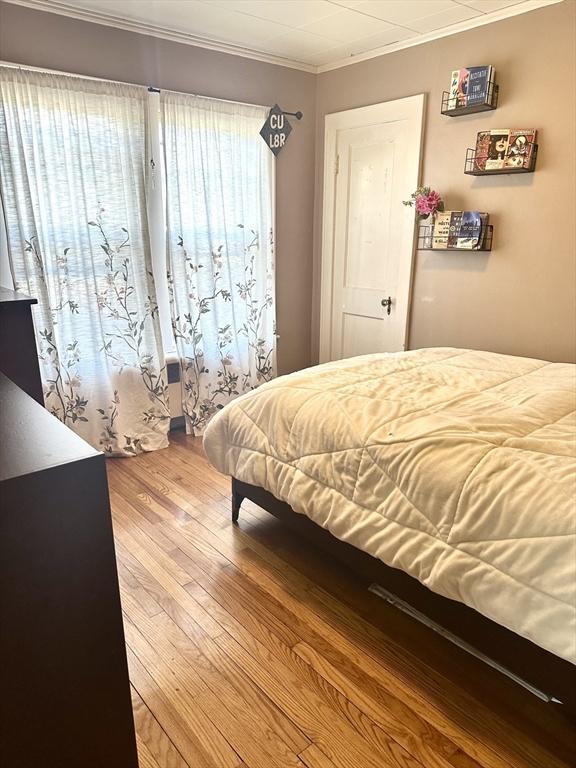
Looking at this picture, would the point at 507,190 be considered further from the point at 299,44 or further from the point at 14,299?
the point at 14,299

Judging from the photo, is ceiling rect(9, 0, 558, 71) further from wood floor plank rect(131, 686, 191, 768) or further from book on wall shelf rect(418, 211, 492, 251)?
wood floor plank rect(131, 686, 191, 768)

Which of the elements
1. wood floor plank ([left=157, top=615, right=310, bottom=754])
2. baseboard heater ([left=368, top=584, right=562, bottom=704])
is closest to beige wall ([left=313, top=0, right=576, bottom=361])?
baseboard heater ([left=368, top=584, right=562, bottom=704])

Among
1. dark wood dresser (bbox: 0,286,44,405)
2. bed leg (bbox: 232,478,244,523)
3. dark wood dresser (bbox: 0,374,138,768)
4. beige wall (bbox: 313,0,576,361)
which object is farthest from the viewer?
beige wall (bbox: 313,0,576,361)

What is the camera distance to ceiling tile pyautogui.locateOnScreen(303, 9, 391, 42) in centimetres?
295

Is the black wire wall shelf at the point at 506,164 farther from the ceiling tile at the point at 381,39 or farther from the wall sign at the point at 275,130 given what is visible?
the wall sign at the point at 275,130

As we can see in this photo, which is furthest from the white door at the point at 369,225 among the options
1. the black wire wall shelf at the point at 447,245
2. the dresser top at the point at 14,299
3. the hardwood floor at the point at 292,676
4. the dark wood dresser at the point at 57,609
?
the dark wood dresser at the point at 57,609

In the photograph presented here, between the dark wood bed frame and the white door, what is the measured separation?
2.04 metres

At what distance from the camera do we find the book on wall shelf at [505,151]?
2.83 meters

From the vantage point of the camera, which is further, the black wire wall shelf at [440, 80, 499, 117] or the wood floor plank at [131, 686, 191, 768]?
the black wire wall shelf at [440, 80, 499, 117]

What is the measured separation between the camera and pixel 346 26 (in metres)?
3.09

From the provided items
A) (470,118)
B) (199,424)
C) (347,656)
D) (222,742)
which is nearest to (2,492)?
(222,742)

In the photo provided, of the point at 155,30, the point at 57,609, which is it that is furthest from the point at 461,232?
the point at 57,609

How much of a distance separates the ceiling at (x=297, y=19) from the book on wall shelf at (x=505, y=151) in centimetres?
60

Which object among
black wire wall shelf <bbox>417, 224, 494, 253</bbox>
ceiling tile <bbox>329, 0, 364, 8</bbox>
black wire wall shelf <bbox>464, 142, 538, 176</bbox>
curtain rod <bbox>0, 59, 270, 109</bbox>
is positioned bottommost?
black wire wall shelf <bbox>417, 224, 494, 253</bbox>
